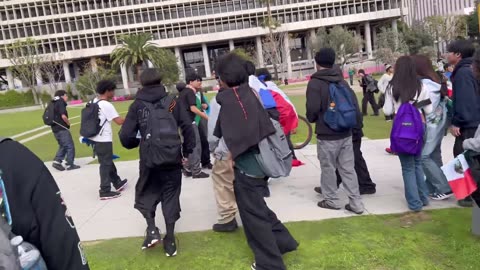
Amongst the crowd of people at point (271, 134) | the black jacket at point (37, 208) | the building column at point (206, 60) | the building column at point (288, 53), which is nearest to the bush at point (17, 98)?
the building column at point (206, 60)

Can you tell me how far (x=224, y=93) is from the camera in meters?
3.79

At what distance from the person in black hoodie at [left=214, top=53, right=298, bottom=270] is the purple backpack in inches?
71.6

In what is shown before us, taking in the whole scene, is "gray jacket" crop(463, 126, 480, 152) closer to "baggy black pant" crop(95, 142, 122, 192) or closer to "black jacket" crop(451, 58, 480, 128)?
"black jacket" crop(451, 58, 480, 128)

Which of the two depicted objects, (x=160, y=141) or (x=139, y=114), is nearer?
(x=160, y=141)

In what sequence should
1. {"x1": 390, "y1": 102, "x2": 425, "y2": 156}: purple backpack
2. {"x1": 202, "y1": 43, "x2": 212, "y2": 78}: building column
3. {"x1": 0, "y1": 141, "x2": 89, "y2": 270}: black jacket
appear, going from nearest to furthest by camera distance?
{"x1": 0, "y1": 141, "x2": 89, "y2": 270}: black jacket → {"x1": 390, "y1": 102, "x2": 425, "y2": 156}: purple backpack → {"x1": 202, "y1": 43, "x2": 212, "y2": 78}: building column

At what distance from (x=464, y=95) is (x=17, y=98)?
67.6 m

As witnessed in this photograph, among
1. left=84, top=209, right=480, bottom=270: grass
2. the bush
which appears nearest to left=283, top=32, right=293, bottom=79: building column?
the bush

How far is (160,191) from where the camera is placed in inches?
177

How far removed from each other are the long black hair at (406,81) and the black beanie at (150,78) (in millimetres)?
2612

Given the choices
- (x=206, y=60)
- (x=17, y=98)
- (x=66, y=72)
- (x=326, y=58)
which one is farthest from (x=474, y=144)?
(x=66, y=72)

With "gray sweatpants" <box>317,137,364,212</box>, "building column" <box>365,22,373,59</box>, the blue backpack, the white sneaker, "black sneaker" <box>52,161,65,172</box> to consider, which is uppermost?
"building column" <box>365,22,373,59</box>

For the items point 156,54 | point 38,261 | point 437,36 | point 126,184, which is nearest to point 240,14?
point 156,54

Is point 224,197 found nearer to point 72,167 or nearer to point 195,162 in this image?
point 195,162

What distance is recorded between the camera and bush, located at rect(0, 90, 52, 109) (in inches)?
2441
